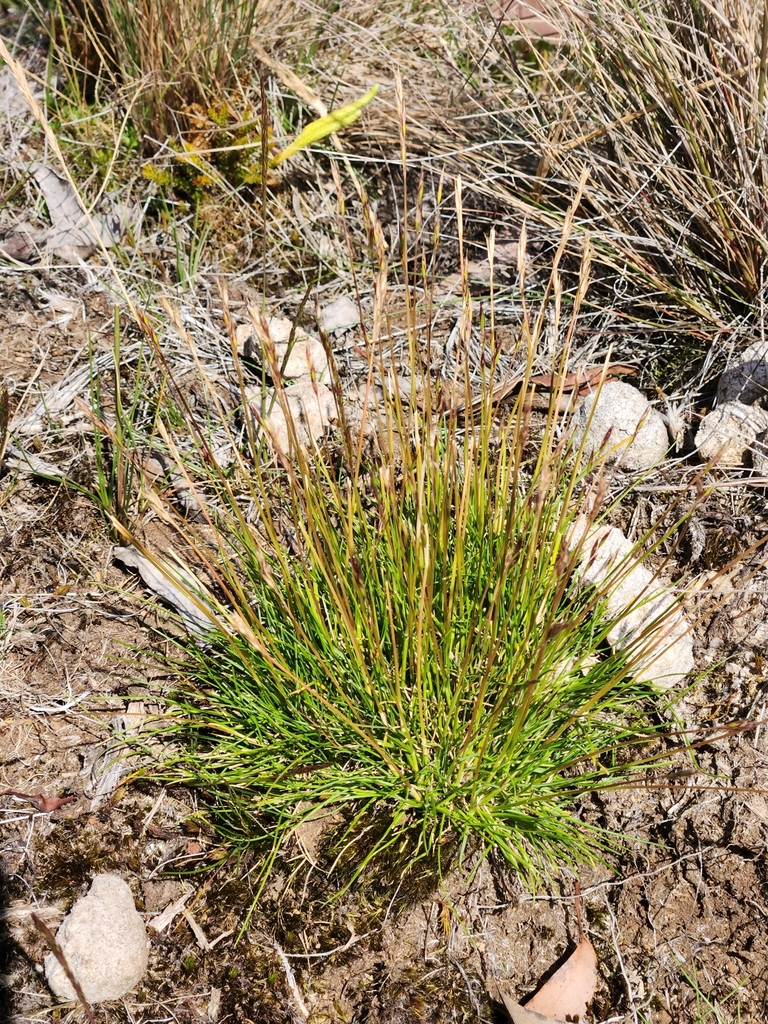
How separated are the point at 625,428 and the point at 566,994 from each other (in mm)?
1433

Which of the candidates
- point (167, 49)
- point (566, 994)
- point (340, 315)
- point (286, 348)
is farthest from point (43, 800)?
point (167, 49)

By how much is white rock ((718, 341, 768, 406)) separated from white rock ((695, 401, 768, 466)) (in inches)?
2.8

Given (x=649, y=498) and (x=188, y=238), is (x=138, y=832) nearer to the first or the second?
(x=649, y=498)

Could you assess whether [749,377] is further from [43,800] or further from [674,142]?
[43,800]

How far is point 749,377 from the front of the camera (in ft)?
7.88

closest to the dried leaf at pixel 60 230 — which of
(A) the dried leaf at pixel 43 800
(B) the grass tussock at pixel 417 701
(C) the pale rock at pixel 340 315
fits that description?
(C) the pale rock at pixel 340 315

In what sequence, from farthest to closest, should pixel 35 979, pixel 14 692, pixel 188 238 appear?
pixel 188 238, pixel 14 692, pixel 35 979

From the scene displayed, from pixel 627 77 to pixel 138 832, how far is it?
2.46m

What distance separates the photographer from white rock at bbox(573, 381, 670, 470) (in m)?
2.40

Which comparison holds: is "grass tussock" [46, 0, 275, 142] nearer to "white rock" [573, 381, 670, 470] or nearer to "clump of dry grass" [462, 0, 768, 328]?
"clump of dry grass" [462, 0, 768, 328]

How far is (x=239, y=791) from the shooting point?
6.13ft

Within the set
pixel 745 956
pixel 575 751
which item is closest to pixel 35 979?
pixel 575 751

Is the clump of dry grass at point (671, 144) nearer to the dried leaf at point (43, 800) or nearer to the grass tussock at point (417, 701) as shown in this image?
the grass tussock at point (417, 701)

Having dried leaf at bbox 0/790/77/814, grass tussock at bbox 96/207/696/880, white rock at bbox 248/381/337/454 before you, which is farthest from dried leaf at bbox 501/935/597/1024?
white rock at bbox 248/381/337/454
